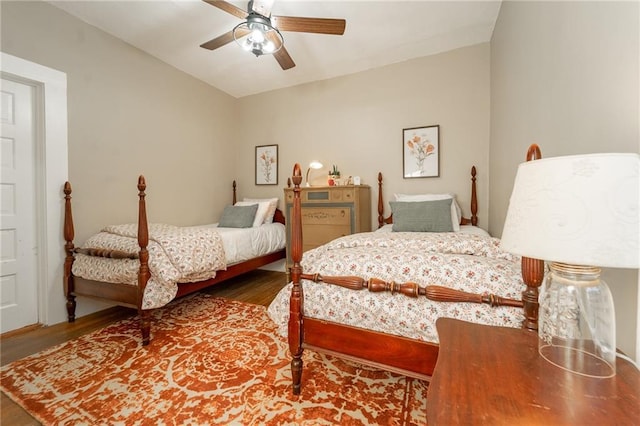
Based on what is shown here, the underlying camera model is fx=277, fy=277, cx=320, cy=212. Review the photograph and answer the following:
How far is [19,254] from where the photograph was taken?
7.51ft

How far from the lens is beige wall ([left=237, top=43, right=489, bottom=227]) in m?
3.08

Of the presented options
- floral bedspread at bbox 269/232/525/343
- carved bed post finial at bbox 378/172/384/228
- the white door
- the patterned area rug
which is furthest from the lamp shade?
the white door

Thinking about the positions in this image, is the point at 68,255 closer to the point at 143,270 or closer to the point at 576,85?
the point at 143,270

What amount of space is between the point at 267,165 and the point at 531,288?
3.73 meters

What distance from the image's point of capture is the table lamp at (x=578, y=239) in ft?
1.78

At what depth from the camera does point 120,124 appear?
291 cm

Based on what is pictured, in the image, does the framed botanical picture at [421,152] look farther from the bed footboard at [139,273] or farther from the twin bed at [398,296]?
the bed footboard at [139,273]

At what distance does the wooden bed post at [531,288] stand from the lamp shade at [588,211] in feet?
1.61

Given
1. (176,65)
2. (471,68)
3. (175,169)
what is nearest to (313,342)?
(175,169)

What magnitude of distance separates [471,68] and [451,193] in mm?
1387

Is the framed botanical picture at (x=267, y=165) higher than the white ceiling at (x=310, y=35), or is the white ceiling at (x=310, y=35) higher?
the white ceiling at (x=310, y=35)

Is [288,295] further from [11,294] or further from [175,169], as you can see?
[175,169]

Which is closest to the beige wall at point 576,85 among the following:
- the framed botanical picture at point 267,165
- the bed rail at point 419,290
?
the bed rail at point 419,290

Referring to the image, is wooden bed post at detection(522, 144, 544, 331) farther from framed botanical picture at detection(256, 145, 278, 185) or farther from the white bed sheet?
framed botanical picture at detection(256, 145, 278, 185)
